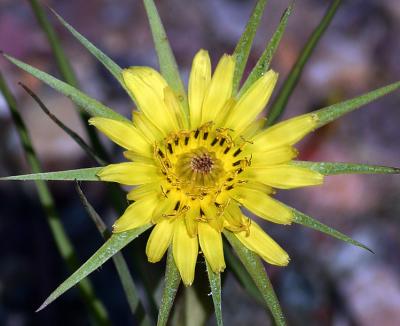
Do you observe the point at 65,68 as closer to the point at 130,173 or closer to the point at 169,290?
the point at 130,173

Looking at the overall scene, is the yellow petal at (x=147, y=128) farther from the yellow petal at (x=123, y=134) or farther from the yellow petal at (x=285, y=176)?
the yellow petal at (x=285, y=176)

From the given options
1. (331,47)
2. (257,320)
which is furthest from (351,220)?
(331,47)

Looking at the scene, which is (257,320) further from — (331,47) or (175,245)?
(331,47)

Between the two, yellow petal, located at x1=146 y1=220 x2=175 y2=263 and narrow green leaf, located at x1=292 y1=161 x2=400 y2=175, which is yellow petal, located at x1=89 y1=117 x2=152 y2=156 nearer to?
yellow petal, located at x1=146 y1=220 x2=175 y2=263

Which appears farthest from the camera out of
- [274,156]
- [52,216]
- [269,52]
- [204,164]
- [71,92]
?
[52,216]

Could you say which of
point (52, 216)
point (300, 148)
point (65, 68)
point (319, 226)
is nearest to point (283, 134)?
point (319, 226)

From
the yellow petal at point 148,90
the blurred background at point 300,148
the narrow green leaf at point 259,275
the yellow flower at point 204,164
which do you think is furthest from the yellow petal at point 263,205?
the blurred background at point 300,148
